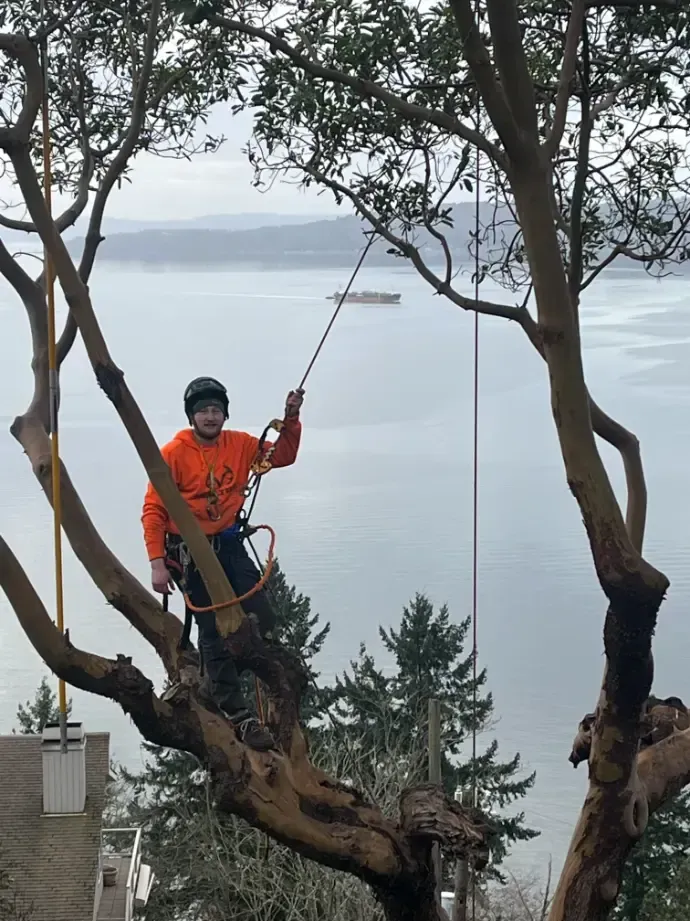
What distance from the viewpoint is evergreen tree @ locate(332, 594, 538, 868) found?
492 inches

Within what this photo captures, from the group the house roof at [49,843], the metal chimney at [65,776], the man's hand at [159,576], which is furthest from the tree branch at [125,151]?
the house roof at [49,843]

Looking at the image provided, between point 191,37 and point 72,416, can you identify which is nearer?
point 191,37

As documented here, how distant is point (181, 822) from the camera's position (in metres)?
12.3

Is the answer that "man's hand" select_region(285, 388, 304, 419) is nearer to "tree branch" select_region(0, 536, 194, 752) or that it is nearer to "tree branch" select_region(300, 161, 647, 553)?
"tree branch" select_region(300, 161, 647, 553)

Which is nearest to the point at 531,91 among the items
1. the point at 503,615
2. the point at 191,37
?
the point at 191,37

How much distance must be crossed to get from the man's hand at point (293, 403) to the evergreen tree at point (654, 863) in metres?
9.17

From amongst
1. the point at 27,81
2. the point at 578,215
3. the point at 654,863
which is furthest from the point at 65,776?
the point at 654,863

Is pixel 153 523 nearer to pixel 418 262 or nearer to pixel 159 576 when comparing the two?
pixel 159 576

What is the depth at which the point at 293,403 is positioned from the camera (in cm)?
363

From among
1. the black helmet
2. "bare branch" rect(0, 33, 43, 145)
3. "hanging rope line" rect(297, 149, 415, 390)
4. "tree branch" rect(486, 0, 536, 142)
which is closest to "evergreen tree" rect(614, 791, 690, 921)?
"hanging rope line" rect(297, 149, 415, 390)

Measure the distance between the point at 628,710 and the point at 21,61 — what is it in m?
2.49

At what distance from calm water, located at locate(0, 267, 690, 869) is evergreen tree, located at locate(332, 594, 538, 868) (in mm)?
2678

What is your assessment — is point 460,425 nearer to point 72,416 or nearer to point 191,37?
point 72,416

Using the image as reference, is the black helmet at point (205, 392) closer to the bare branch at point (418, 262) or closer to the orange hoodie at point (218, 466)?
the orange hoodie at point (218, 466)
